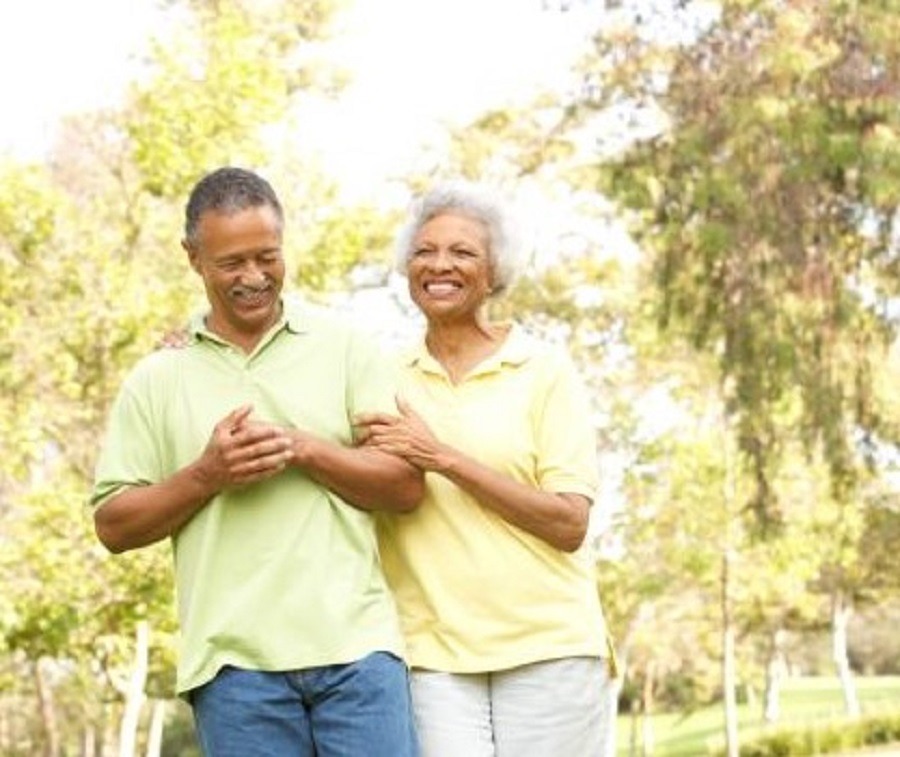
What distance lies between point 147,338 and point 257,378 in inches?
514

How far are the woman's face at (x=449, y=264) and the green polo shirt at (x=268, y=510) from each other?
1.18 ft

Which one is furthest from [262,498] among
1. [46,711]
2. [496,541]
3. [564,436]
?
[46,711]

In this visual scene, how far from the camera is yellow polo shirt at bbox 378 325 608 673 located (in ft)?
11.5

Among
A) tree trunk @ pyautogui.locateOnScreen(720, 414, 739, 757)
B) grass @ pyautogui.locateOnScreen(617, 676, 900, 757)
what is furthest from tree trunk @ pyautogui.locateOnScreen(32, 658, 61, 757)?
grass @ pyautogui.locateOnScreen(617, 676, 900, 757)

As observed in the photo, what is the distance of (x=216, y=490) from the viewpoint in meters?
3.09

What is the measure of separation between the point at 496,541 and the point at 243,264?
0.70 metres

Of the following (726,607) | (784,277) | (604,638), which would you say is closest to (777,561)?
(726,607)

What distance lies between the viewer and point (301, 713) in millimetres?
3127

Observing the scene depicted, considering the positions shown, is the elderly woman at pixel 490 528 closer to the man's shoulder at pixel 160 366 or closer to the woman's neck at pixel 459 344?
the woman's neck at pixel 459 344

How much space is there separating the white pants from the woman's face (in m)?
0.65

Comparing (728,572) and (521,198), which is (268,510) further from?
(728,572)

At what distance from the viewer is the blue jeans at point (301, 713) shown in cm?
310

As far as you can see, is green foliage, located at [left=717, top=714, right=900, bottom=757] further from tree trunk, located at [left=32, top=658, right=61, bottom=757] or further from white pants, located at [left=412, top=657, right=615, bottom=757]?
white pants, located at [left=412, top=657, right=615, bottom=757]

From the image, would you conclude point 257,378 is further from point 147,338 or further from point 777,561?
point 777,561
